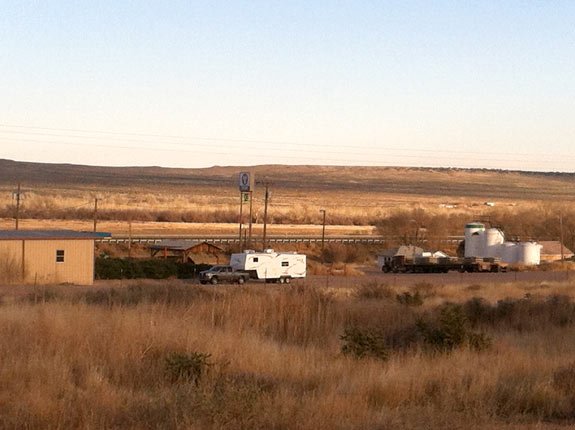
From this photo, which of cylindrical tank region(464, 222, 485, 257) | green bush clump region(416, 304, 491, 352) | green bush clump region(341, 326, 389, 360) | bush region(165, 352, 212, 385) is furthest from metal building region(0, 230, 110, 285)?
cylindrical tank region(464, 222, 485, 257)

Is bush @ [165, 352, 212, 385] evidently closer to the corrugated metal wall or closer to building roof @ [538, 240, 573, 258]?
the corrugated metal wall

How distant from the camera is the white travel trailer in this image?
6150 cm

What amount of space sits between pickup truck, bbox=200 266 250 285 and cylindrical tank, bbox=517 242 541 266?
34.1 meters

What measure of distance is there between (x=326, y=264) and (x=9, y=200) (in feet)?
229

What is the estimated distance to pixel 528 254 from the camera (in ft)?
282

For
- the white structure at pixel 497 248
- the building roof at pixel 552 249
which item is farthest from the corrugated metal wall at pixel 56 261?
the building roof at pixel 552 249

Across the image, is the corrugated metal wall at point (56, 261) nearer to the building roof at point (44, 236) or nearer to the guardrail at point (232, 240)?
the building roof at point (44, 236)

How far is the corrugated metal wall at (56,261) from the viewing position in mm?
52812

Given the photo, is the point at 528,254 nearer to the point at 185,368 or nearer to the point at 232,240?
the point at 232,240

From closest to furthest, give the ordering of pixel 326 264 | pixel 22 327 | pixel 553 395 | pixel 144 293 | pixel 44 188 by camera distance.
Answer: pixel 553 395
pixel 22 327
pixel 144 293
pixel 326 264
pixel 44 188

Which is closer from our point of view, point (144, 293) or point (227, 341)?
point (227, 341)

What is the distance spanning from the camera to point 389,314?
26.6 meters

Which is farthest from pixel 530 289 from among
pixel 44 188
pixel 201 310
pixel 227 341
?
pixel 44 188

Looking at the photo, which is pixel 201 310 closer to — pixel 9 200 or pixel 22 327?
pixel 22 327
